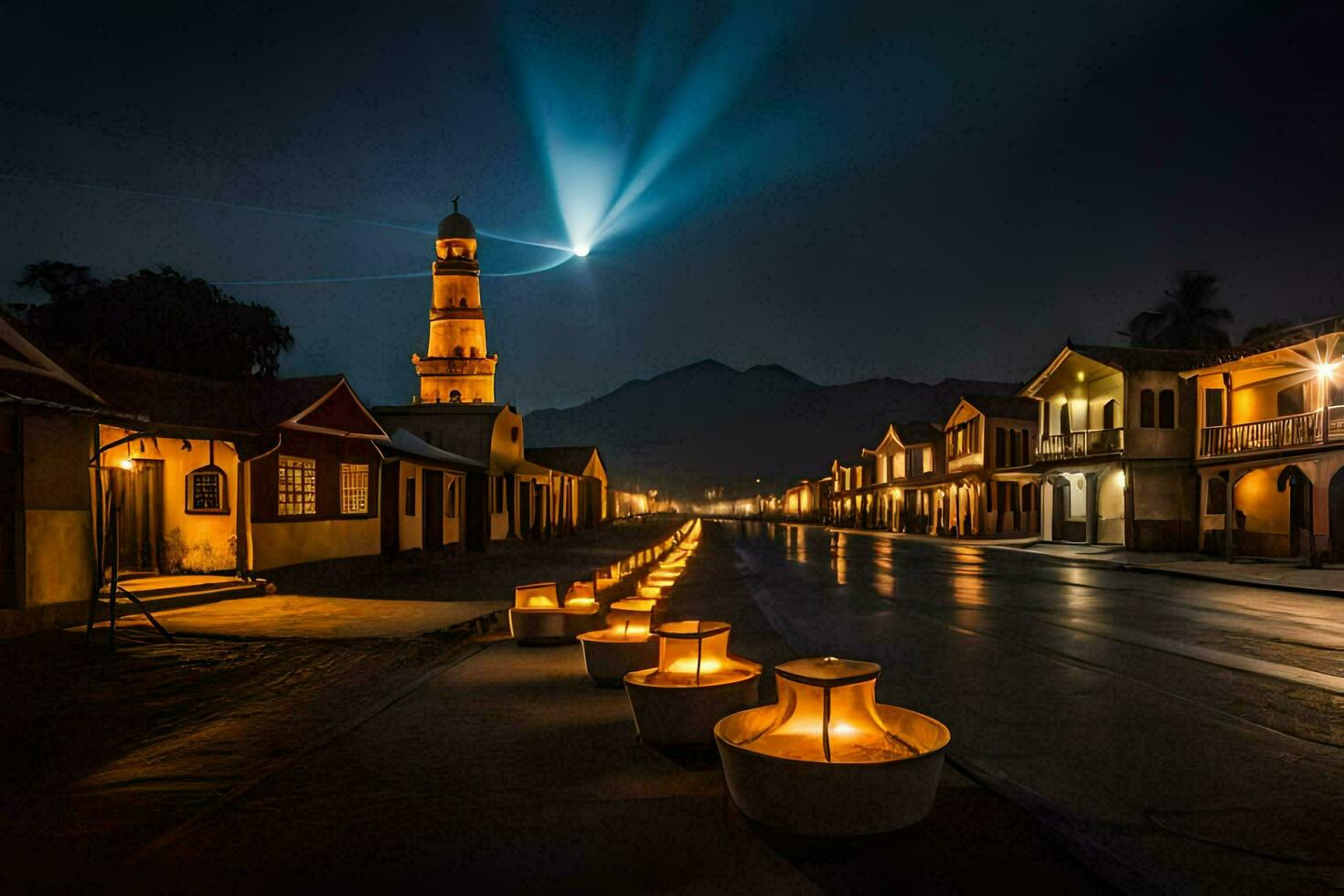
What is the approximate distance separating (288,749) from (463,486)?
93.7ft

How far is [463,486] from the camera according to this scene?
34375 mm

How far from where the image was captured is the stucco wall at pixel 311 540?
19.0 meters

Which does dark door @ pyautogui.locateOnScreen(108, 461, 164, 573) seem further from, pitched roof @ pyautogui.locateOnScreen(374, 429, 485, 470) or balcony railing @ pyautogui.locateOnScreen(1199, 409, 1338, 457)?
balcony railing @ pyautogui.locateOnScreen(1199, 409, 1338, 457)

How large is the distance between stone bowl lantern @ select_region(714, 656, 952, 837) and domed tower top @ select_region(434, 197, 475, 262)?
54990mm

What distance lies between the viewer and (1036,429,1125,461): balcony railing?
33.5 meters

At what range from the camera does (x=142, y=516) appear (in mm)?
19016

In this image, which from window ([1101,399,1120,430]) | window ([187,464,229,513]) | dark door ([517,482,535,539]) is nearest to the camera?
window ([187,464,229,513])

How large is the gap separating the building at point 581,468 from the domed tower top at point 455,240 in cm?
1535

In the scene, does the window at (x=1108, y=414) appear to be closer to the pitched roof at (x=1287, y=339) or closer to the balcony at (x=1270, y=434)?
the balcony at (x=1270, y=434)

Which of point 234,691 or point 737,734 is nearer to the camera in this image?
point 737,734

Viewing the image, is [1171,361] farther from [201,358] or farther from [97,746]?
[201,358]

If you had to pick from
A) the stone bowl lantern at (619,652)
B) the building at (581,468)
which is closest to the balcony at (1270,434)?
the stone bowl lantern at (619,652)

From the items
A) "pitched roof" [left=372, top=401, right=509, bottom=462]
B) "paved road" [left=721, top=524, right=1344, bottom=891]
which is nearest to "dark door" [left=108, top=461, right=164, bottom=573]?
"paved road" [left=721, top=524, right=1344, bottom=891]

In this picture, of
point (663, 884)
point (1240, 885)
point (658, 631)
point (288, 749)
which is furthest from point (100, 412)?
point (1240, 885)
